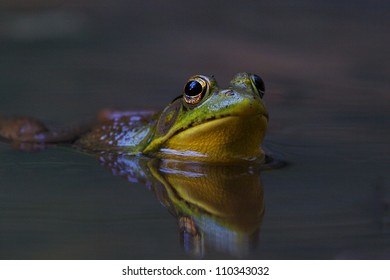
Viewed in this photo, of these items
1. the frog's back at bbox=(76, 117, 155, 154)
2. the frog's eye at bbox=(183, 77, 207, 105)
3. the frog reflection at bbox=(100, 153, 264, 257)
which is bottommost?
the frog reflection at bbox=(100, 153, 264, 257)

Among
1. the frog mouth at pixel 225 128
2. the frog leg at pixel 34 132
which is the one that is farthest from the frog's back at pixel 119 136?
the frog mouth at pixel 225 128

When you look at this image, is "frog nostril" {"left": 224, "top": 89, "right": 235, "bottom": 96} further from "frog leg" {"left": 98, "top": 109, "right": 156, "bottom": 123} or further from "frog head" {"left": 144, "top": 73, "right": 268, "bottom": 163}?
"frog leg" {"left": 98, "top": 109, "right": 156, "bottom": 123}

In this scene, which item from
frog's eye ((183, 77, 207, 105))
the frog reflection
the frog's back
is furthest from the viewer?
the frog's back

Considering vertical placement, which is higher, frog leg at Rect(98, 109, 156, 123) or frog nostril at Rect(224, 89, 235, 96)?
frog leg at Rect(98, 109, 156, 123)

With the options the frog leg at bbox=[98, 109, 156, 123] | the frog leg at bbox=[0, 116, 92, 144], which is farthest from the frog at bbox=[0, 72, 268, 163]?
the frog leg at bbox=[0, 116, 92, 144]

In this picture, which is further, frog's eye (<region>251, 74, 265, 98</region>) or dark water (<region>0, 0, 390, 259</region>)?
frog's eye (<region>251, 74, 265, 98</region>)

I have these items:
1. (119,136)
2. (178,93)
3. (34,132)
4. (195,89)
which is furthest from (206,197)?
(178,93)

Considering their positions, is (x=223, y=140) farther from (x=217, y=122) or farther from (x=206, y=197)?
(x=206, y=197)
